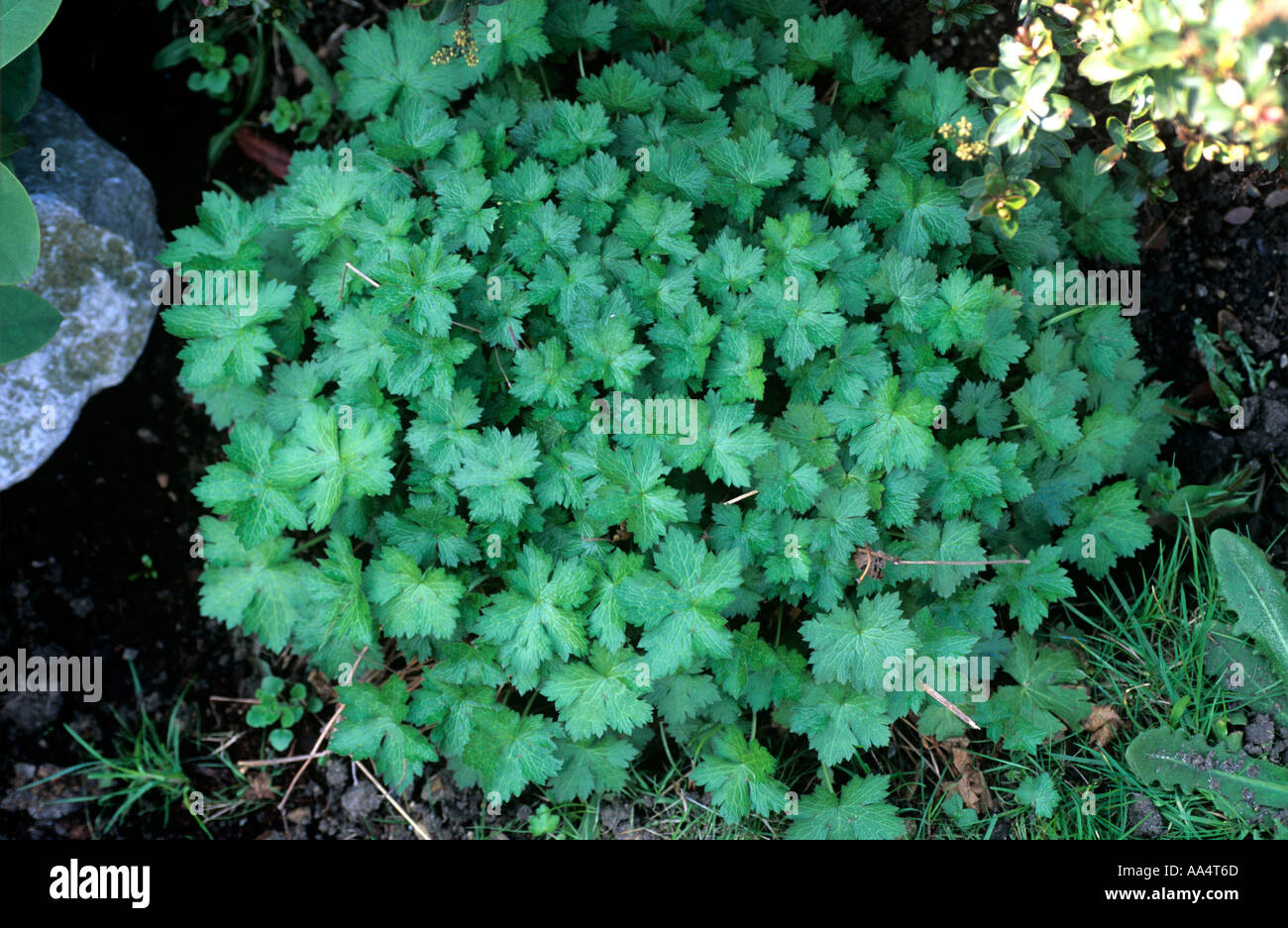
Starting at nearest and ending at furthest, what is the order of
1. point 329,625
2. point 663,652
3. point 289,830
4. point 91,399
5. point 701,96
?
point 663,652, point 329,625, point 701,96, point 289,830, point 91,399

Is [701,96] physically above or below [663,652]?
above

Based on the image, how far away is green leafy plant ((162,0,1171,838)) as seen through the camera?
2.30 m

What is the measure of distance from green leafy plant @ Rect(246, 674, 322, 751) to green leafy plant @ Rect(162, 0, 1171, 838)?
0.53 meters

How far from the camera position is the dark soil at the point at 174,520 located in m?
2.90

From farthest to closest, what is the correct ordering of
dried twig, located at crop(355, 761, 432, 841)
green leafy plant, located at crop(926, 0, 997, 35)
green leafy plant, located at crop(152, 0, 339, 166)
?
green leafy plant, located at crop(152, 0, 339, 166)
dried twig, located at crop(355, 761, 432, 841)
green leafy plant, located at crop(926, 0, 997, 35)

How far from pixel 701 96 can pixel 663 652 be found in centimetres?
151

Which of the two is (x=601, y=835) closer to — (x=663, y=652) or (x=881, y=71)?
(x=663, y=652)

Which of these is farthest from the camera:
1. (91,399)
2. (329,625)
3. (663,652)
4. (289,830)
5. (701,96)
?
(91,399)

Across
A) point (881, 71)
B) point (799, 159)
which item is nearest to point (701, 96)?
point (799, 159)

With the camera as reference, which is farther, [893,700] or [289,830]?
[289,830]

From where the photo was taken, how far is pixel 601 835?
2717mm

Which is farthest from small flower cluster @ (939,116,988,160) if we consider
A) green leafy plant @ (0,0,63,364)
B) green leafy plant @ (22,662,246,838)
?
green leafy plant @ (22,662,246,838)

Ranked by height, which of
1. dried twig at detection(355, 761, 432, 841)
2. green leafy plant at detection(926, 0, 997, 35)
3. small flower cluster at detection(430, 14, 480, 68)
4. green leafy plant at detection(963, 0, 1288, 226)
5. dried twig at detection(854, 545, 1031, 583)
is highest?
green leafy plant at detection(926, 0, 997, 35)

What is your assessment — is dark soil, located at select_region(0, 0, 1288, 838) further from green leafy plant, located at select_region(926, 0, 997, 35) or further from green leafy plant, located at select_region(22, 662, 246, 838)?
green leafy plant, located at select_region(926, 0, 997, 35)
